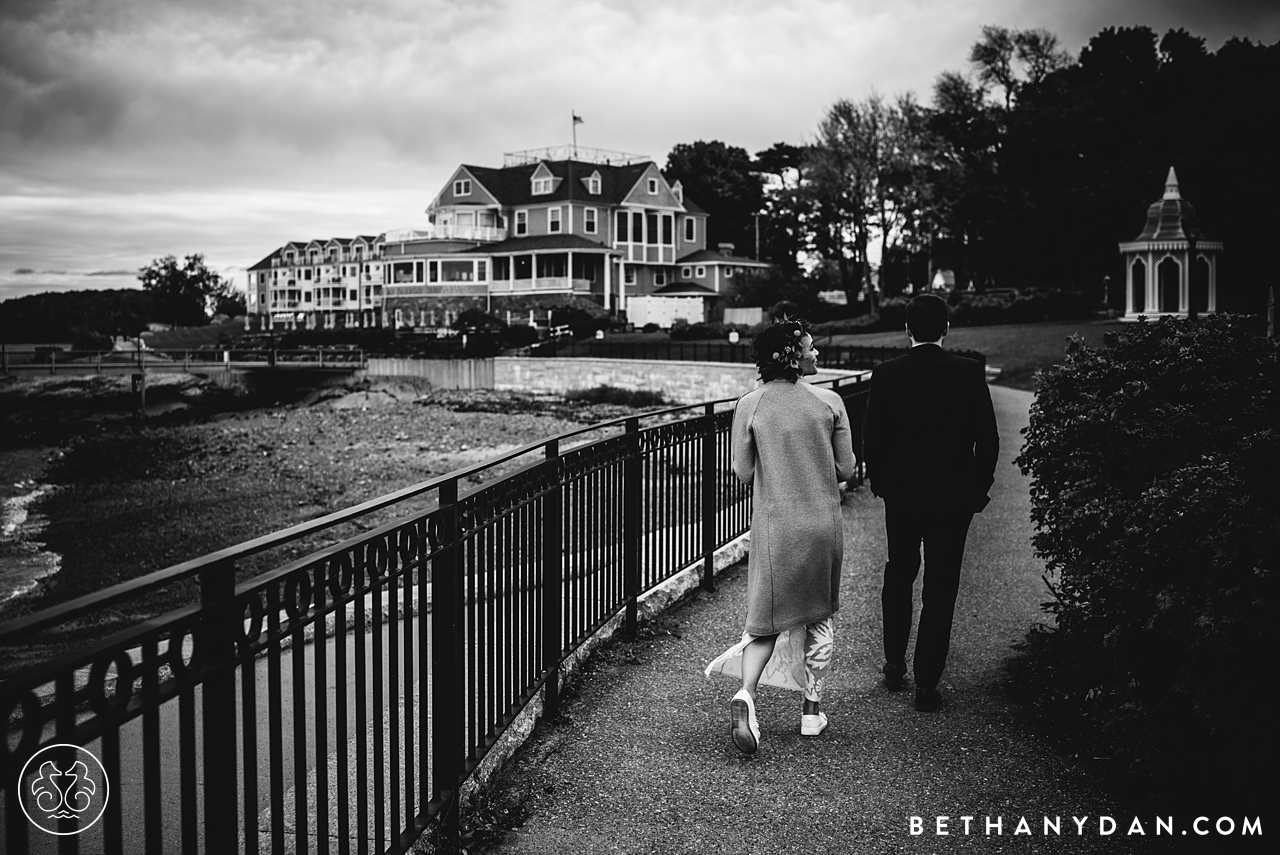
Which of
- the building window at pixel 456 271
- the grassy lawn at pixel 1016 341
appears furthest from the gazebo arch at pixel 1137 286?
the building window at pixel 456 271

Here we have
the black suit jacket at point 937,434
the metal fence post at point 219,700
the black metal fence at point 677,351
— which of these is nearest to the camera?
the metal fence post at point 219,700

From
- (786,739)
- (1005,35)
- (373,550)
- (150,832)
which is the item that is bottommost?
(786,739)

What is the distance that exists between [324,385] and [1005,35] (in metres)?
40.4

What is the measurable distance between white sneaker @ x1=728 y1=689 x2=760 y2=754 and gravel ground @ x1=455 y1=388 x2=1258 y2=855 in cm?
11

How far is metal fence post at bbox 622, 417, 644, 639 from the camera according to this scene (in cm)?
666

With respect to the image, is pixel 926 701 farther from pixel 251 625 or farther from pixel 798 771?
pixel 251 625

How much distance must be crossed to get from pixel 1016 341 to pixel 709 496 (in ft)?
115

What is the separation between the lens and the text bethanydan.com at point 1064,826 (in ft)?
13.3

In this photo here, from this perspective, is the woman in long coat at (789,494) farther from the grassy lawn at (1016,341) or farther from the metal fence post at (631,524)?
the grassy lawn at (1016,341)

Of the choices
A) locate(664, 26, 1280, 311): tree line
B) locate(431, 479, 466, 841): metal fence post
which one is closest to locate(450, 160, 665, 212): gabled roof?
locate(664, 26, 1280, 311): tree line

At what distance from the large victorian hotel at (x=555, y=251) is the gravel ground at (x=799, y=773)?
57.2 m

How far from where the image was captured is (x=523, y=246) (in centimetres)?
6688

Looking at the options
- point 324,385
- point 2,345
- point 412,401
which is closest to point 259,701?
point 412,401

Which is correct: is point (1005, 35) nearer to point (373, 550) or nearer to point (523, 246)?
point (523, 246)
